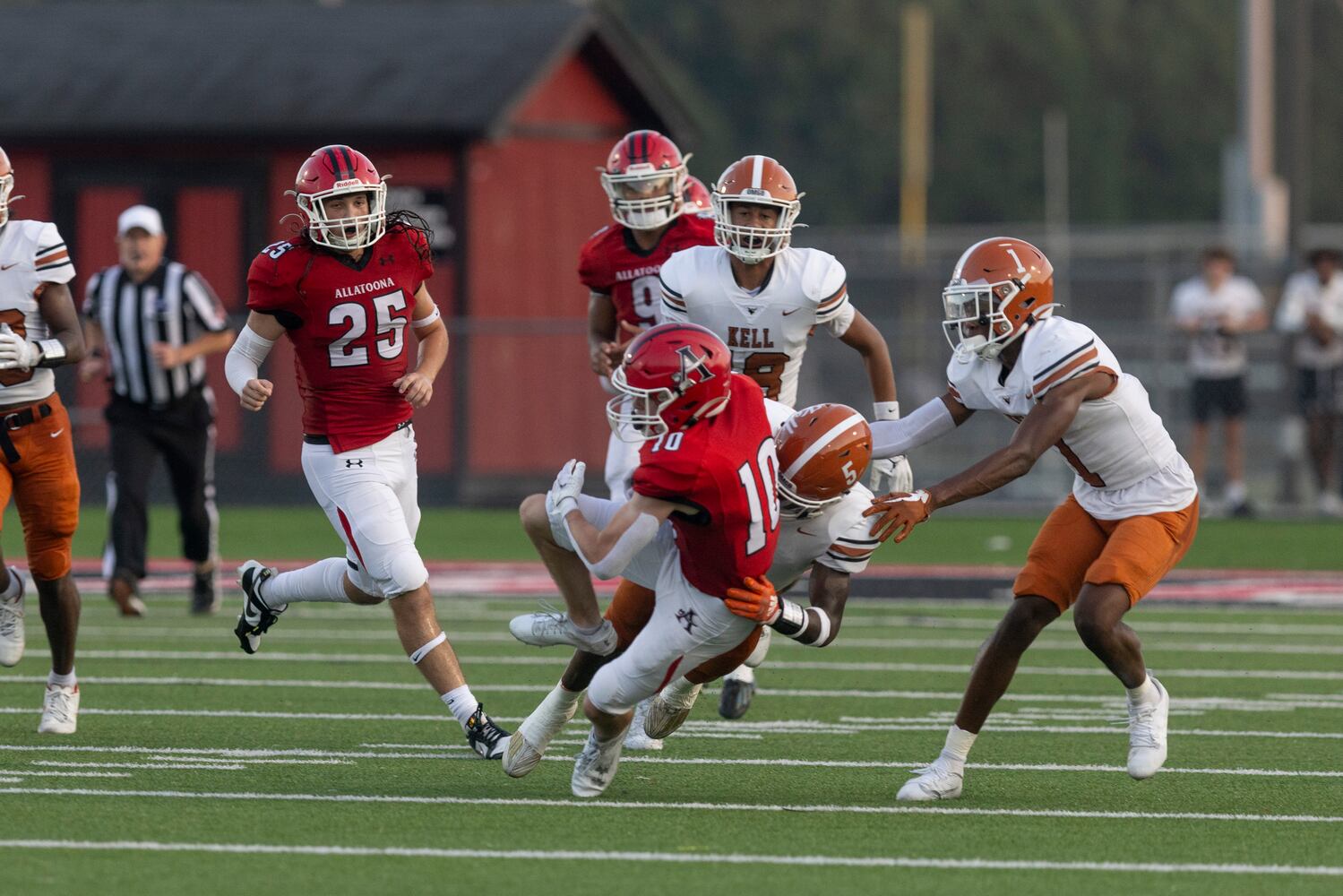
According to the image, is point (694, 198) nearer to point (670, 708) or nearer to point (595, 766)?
point (670, 708)

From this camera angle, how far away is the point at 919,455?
20953 millimetres

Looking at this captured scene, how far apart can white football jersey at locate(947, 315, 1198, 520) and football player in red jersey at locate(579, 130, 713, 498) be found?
1.92 meters

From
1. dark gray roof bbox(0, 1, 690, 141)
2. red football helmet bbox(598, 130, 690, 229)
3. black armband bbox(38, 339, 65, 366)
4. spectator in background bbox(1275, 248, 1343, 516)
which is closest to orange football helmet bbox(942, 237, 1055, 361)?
red football helmet bbox(598, 130, 690, 229)

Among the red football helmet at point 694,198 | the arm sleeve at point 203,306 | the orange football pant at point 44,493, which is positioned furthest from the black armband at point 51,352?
the arm sleeve at point 203,306

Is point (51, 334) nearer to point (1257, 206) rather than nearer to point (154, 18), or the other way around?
point (154, 18)

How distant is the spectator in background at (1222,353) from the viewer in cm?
1653

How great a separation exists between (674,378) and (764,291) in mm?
1685

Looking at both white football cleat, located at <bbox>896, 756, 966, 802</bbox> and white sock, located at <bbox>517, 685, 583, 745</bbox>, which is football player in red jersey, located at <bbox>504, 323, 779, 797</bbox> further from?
white football cleat, located at <bbox>896, 756, 966, 802</bbox>

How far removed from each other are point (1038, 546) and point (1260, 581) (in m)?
6.35

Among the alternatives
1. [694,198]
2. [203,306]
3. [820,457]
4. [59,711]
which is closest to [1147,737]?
[820,457]

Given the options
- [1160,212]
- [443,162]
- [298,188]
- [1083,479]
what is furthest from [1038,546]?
[1160,212]

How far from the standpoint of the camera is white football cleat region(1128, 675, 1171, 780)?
648 cm

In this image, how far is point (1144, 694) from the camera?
6586 millimetres

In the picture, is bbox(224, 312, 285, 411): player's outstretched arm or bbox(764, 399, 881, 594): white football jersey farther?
bbox(224, 312, 285, 411): player's outstretched arm
